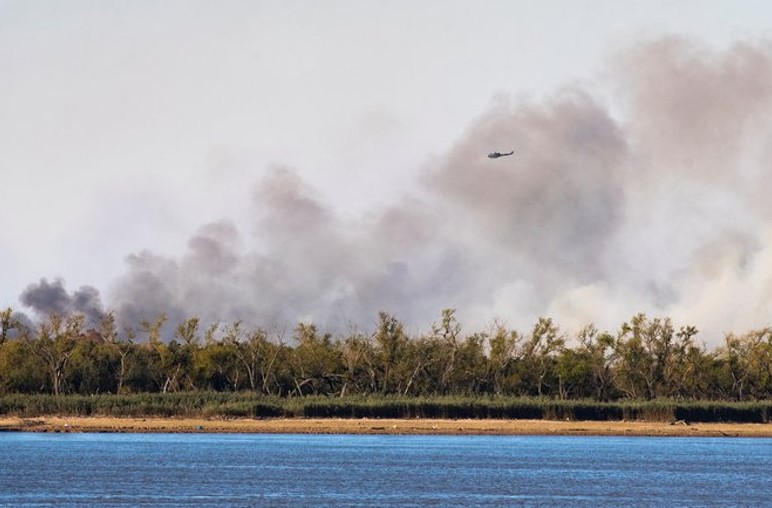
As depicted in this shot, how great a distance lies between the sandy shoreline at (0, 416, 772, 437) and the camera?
127 meters

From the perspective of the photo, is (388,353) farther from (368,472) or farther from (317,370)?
(368,472)

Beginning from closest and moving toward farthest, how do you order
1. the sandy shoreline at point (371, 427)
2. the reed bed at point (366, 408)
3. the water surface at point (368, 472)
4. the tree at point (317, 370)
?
the water surface at point (368, 472), the sandy shoreline at point (371, 427), the reed bed at point (366, 408), the tree at point (317, 370)

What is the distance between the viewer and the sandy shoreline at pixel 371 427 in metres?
127

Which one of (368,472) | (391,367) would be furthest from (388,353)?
(368,472)

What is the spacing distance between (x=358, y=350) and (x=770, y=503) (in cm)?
9084

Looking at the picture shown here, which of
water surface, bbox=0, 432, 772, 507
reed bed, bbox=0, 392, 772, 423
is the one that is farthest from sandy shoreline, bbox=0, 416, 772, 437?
water surface, bbox=0, 432, 772, 507

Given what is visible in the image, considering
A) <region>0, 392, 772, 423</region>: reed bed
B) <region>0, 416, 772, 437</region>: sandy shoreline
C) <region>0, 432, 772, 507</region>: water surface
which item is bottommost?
<region>0, 432, 772, 507</region>: water surface

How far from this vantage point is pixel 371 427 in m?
129

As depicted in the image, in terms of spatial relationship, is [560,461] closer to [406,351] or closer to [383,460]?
[383,460]

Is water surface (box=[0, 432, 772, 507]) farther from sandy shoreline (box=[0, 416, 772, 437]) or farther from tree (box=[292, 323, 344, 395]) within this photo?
tree (box=[292, 323, 344, 395])

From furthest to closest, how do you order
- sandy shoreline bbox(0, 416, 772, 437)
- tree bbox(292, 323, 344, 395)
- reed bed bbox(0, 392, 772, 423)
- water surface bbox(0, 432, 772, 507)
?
tree bbox(292, 323, 344, 395), reed bed bbox(0, 392, 772, 423), sandy shoreline bbox(0, 416, 772, 437), water surface bbox(0, 432, 772, 507)

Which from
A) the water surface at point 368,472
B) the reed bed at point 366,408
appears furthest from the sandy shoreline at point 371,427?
the water surface at point 368,472

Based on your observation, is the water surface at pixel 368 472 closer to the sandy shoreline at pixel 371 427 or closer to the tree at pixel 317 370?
the sandy shoreline at pixel 371 427

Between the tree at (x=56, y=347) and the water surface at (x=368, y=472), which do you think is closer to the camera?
the water surface at (x=368, y=472)
